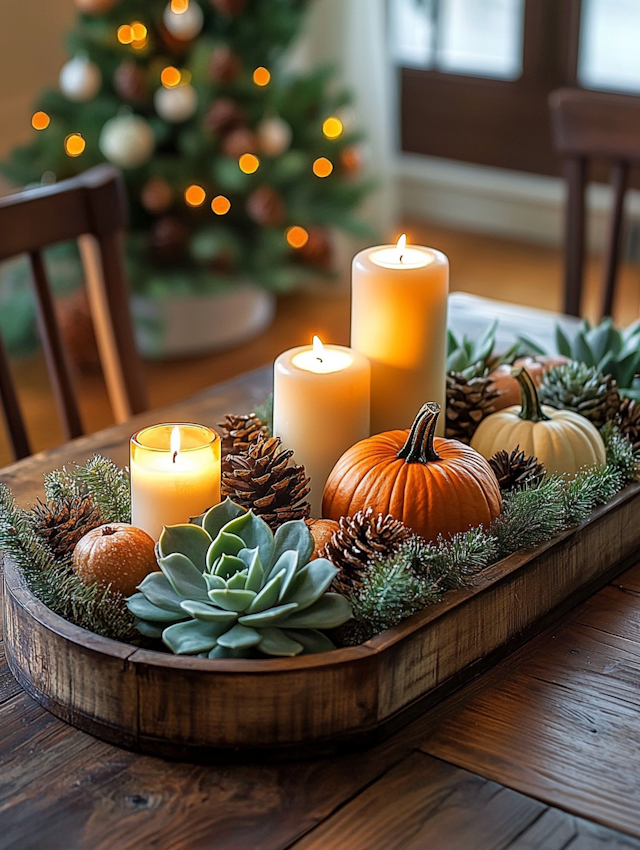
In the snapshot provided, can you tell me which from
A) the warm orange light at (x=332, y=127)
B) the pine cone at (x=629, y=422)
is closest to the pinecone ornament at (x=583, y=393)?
the pine cone at (x=629, y=422)

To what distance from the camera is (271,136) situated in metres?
2.83

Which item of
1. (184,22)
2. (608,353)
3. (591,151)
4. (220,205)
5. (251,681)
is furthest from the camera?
(220,205)

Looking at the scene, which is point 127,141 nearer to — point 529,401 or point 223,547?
point 529,401

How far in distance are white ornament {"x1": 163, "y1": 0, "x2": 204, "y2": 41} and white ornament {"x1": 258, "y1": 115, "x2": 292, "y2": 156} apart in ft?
0.96

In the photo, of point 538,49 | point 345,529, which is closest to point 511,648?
point 345,529

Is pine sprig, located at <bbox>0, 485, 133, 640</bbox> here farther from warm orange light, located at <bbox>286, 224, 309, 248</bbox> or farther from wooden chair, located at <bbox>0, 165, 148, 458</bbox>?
warm orange light, located at <bbox>286, 224, 309, 248</bbox>

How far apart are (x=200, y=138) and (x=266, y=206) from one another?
0.81ft

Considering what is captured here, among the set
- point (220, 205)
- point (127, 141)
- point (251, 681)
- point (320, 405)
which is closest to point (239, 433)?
point (320, 405)

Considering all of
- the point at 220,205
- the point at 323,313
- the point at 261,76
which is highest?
the point at 261,76

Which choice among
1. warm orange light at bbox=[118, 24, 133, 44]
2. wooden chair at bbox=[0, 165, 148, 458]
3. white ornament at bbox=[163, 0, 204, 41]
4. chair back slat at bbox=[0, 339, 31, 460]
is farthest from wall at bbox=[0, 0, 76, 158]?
chair back slat at bbox=[0, 339, 31, 460]

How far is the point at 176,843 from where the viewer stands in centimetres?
60

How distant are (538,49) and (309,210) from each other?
1.43 metres

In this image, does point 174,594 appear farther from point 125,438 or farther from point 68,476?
point 125,438

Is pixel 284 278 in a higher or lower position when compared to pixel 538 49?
lower
